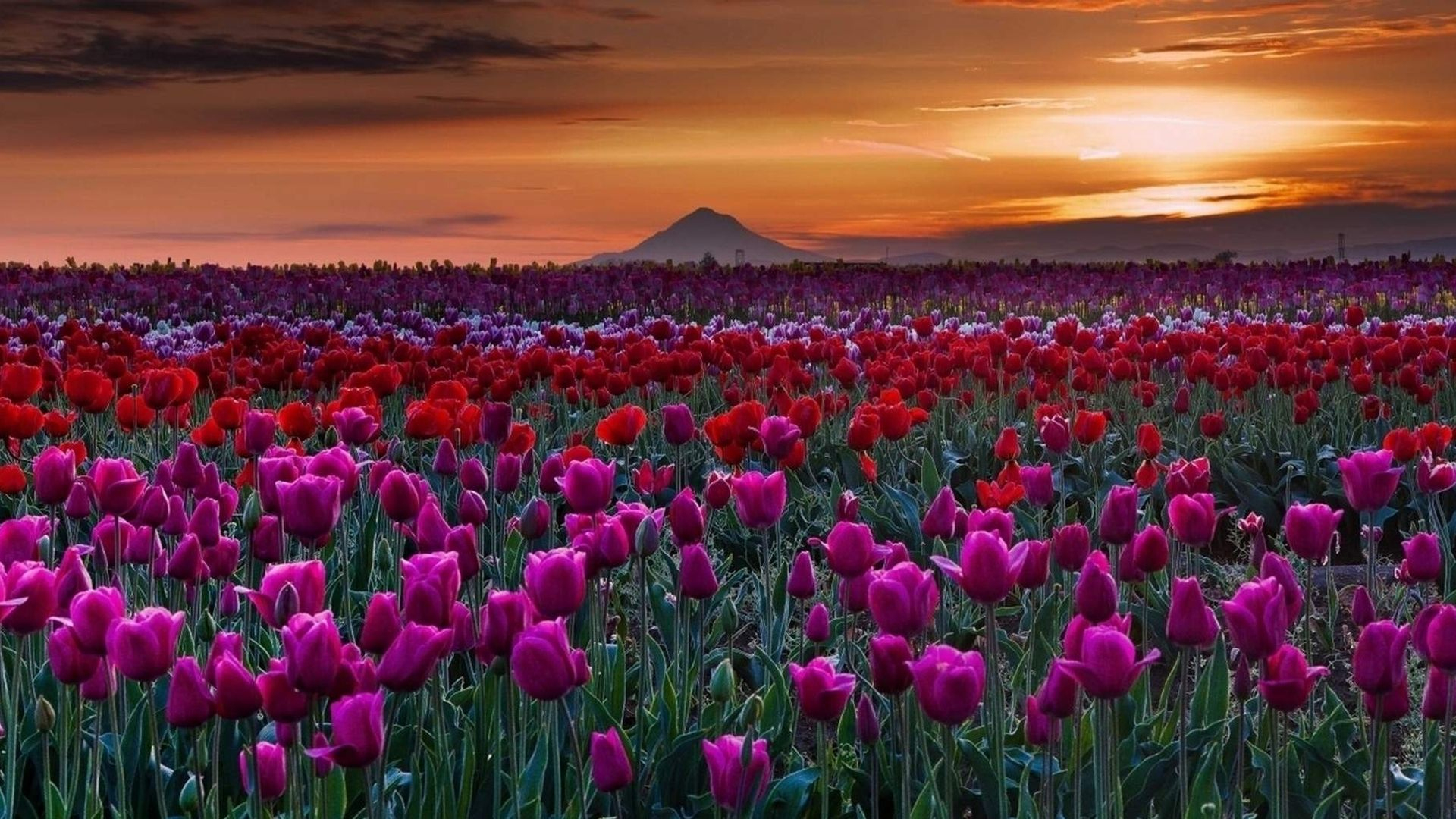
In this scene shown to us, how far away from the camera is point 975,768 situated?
10.6ft

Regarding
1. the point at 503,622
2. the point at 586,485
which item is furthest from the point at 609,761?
the point at 586,485

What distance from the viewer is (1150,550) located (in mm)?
3113

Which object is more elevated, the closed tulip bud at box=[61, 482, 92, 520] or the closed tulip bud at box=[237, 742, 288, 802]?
the closed tulip bud at box=[61, 482, 92, 520]

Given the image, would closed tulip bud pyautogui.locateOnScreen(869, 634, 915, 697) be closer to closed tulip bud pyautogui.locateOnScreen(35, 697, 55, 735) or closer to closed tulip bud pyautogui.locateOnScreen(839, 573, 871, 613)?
closed tulip bud pyautogui.locateOnScreen(839, 573, 871, 613)

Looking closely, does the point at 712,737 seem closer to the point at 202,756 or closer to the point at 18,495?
the point at 202,756

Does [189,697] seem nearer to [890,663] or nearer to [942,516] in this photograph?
[890,663]

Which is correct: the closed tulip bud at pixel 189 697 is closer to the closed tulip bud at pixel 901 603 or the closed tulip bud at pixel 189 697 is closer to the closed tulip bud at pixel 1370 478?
the closed tulip bud at pixel 901 603

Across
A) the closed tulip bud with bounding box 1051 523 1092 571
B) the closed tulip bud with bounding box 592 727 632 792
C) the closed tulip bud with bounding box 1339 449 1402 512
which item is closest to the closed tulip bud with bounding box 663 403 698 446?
the closed tulip bud with bounding box 1051 523 1092 571

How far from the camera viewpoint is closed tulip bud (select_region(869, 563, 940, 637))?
2496mm

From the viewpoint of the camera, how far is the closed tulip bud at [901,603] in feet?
8.19

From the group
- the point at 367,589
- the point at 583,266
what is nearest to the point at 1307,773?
the point at 367,589

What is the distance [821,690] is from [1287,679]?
78 cm

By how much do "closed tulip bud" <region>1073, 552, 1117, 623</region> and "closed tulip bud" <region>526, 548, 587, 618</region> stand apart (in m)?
0.89

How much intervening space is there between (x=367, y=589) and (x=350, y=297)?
718 inches
